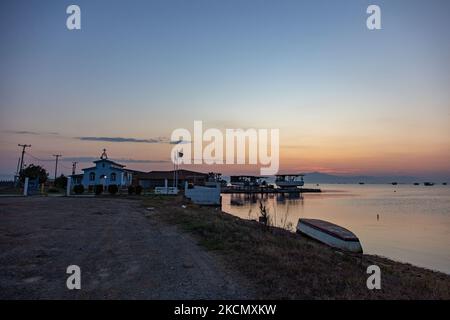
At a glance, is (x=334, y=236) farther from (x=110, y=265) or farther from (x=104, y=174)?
(x=104, y=174)

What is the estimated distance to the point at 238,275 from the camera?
726cm

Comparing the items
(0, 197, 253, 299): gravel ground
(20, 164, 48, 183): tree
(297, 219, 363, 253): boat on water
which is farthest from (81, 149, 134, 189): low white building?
(0, 197, 253, 299): gravel ground

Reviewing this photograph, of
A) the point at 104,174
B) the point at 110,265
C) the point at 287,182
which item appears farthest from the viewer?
the point at 287,182

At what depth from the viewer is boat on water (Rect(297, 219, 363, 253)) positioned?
62.2 feet

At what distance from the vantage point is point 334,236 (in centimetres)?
2030

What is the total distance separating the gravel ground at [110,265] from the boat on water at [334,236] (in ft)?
37.1

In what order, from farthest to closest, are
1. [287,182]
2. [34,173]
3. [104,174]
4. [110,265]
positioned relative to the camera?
[287,182] → [34,173] → [104,174] → [110,265]

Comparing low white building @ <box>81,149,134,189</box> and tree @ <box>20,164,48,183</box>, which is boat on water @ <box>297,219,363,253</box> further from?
tree @ <box>20,164,48,183</box>

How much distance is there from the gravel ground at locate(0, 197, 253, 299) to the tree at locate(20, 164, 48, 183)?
58493 mm

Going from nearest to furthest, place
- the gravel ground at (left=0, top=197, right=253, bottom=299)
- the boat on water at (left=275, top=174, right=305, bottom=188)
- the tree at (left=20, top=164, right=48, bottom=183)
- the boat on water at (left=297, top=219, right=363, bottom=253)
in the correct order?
the gravel ground at (left=0, top=197, right=253, bottom=299) → the boat on water at (left=297, top=219, right=363, bottom=253) → the tree at (left=20, top=164, right=48, bottom=183) → the boat on water at (left=275, top=174, right=305, bottom=188)

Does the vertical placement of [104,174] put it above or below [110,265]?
above

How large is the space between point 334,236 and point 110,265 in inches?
633

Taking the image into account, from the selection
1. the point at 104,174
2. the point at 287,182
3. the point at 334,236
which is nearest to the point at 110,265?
the point at 334,236

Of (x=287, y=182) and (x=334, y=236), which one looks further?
(x=287, y=182)
